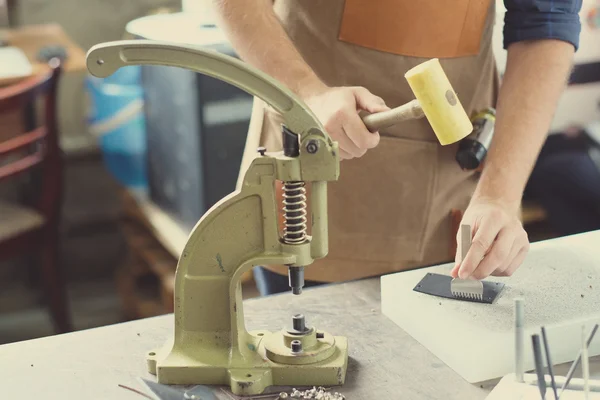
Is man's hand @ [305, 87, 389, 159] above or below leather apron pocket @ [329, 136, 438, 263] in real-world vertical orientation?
above

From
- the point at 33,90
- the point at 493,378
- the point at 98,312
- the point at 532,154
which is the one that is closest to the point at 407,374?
the point at 493,378

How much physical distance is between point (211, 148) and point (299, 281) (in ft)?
4.84

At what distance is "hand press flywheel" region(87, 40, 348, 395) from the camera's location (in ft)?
3.54

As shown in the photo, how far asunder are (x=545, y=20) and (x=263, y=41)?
449 millimetres

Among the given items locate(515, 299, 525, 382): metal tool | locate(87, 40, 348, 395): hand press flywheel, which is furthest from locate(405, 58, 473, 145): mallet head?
locate(515, 299, 525, 382): metal tool

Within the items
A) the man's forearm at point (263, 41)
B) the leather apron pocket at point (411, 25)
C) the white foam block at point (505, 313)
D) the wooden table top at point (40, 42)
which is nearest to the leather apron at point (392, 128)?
the leather apron pocket at point (411, 25)

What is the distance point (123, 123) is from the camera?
3115mm

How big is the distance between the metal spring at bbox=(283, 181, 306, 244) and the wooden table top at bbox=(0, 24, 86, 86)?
1.92 m

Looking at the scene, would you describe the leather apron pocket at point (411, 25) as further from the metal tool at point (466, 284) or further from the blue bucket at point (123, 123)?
the blue bucket at point (123, 123)

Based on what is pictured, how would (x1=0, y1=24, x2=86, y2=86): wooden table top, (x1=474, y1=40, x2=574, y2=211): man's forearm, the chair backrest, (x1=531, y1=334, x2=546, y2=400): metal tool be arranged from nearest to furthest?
(x1=531, y1=334, x2=546, y2=400): metal tool → (x1=474, y1=40, x2=574, y2=211): man's forearm → the chair backrest → (x1=0, y1=24, x2=86, y2=86): wooden table top

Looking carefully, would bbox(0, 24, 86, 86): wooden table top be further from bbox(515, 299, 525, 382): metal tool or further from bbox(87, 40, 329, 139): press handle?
bbox(515, 299, 525, 382): metal tool

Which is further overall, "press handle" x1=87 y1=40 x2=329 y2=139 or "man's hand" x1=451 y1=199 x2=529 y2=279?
"man's hand" x1=451 y1=199 x2=529 y2=279

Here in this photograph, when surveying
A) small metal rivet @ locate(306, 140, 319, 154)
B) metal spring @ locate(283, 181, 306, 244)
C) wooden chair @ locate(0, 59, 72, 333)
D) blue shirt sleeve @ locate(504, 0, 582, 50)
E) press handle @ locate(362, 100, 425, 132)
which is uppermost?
blue shirt sleeve @ locate(504, 0, 582, 50)

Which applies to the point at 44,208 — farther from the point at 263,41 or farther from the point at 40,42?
the point at 263,41
